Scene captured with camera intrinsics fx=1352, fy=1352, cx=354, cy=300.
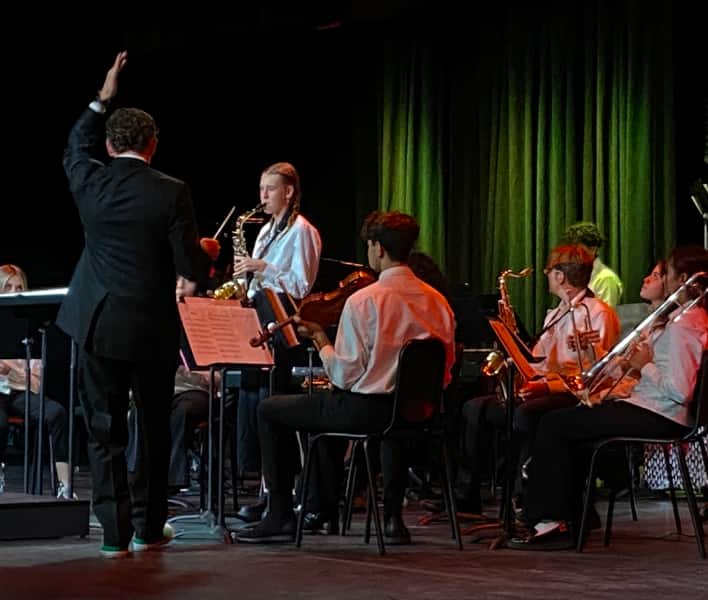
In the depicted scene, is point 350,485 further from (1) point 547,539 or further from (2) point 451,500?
(1) point 547,539

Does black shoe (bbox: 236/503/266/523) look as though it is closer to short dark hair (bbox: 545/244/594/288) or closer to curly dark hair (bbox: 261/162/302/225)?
curly dark hair (bbox: 261/162/302/225)

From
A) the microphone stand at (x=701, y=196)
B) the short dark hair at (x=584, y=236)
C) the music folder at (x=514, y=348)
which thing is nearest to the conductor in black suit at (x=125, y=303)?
the music folder at (x=514, y=348)

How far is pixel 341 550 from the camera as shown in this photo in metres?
5.00

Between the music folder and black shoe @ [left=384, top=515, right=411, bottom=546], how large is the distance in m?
0.78

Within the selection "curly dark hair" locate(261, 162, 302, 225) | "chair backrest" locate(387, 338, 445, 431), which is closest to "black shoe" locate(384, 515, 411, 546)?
"chair backrest" locate(387, 338, 445, 431)

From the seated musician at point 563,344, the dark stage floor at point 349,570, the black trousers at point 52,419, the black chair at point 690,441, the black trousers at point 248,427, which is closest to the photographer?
the dark stage floor at point 349,570

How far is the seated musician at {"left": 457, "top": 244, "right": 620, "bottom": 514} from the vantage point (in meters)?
5.83

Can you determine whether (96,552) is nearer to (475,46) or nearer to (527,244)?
(527,244)

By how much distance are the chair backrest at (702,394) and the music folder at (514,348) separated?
2.44 feet

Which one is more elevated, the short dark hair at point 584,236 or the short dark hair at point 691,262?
the short dark hair at point 584,236

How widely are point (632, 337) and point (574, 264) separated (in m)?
0.94

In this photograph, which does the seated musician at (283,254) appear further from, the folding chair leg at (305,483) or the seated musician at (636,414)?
the seated musician at (636,414)

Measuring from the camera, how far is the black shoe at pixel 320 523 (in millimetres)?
5496

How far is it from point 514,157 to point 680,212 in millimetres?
1165
